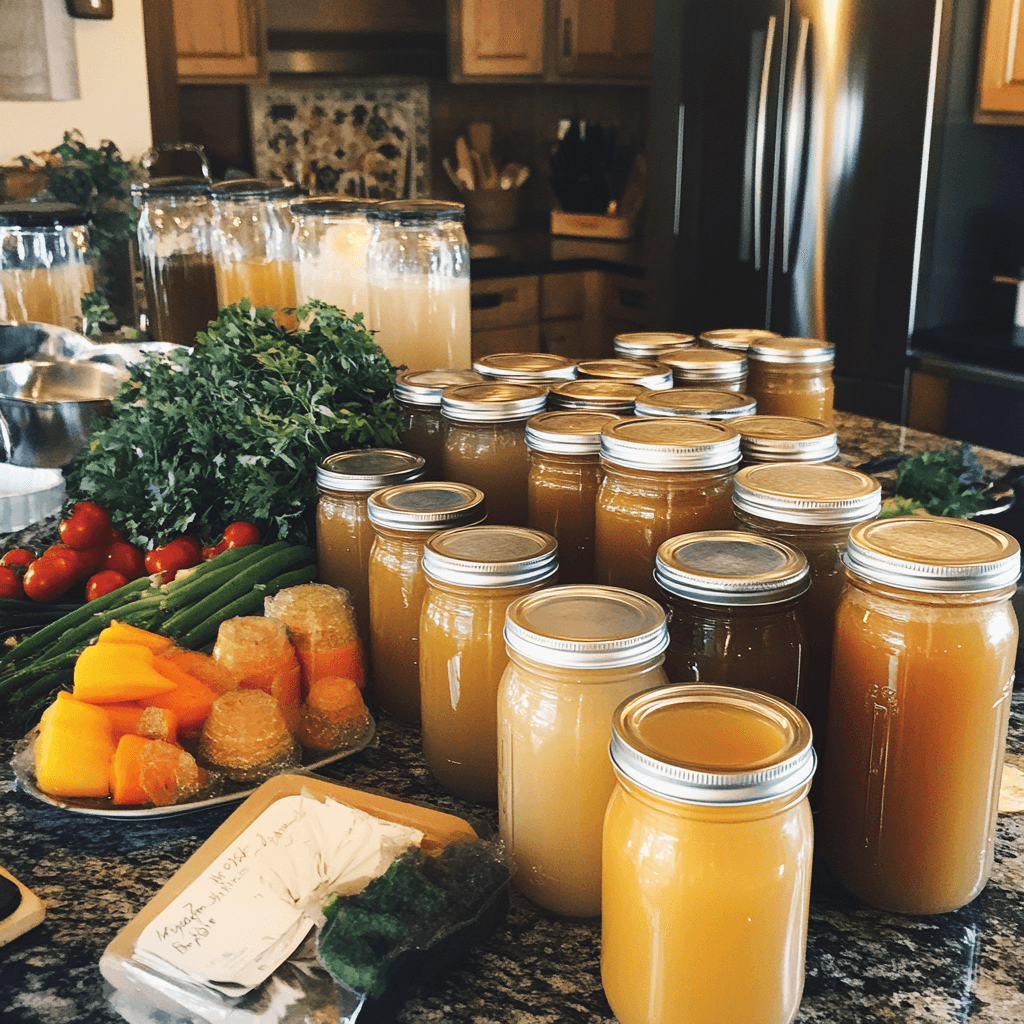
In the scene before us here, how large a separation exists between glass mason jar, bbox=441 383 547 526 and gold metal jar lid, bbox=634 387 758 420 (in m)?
0.12

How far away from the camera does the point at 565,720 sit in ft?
2.28

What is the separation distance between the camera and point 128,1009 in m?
0.65

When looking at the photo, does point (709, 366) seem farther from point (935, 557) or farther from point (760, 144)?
point (760, 144)

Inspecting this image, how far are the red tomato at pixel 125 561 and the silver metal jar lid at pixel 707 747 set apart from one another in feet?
2.85

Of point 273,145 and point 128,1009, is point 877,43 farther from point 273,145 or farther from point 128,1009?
Result: point 128,1009

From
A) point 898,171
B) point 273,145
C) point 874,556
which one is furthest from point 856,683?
point 273,145

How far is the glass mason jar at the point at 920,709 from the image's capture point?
68 cm

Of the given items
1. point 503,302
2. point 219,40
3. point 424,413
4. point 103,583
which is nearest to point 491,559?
point 424,413

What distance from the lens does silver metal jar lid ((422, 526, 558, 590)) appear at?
2.66 feet

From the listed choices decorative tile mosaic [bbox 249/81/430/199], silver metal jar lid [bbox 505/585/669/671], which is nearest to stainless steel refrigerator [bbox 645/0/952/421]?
decorative tile mosaic [bbox 249/81/430/199]

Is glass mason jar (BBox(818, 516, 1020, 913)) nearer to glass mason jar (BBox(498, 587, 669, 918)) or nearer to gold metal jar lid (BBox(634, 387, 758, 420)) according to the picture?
glass mason jar (BBox(498, 587, 669, 918))

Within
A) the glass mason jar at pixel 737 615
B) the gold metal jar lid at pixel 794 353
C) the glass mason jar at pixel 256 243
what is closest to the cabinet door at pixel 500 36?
the glass mason jar at pixel 256 243

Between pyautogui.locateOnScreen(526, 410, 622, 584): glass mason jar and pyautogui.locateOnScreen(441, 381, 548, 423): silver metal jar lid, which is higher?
pyautogui.locateOnScreen(441, 381, 548, 423): silver metal jar lid

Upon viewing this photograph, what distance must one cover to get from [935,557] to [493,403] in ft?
1.70
